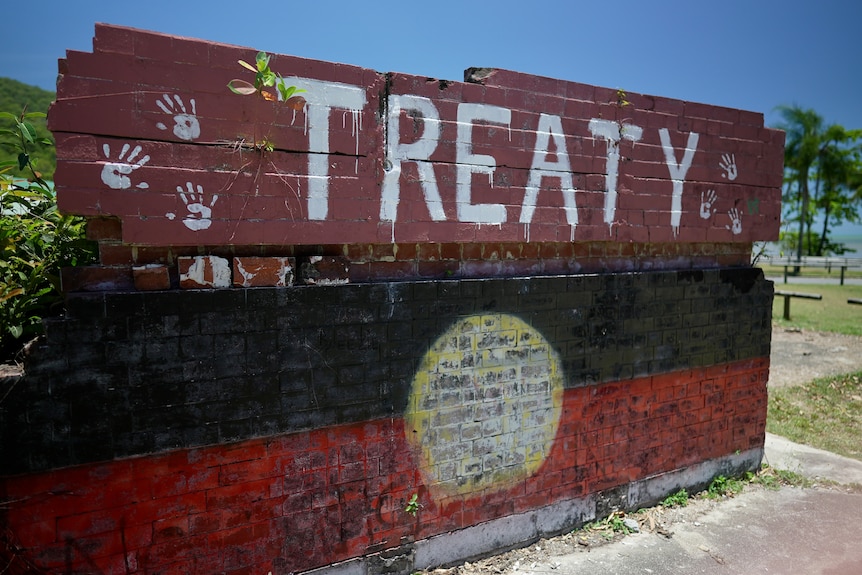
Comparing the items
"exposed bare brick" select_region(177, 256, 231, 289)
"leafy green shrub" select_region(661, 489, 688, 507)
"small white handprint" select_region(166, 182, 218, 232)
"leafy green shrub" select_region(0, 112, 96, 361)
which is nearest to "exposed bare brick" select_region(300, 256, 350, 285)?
"exposed bare brick" select_region(177, 256, 231, 289)

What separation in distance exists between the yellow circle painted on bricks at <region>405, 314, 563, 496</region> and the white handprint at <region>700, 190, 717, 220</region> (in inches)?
81.0

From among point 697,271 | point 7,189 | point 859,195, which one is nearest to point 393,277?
point 7,189

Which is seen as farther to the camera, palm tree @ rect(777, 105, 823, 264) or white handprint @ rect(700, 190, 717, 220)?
palm tree @ rect(777, 105, 823, 264)

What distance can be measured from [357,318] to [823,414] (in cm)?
768

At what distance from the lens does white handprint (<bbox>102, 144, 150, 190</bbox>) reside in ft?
8.93

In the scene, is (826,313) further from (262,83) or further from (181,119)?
(181,119)

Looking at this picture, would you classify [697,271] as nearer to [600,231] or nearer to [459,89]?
[600,231]

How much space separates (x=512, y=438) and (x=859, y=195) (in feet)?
134

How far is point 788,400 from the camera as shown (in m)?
8.22

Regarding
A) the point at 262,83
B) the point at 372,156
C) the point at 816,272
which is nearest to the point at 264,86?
the point at 262,83

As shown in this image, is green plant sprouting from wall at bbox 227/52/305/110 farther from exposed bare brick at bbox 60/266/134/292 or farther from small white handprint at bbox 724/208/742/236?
small white handprint at bbox 724/208/742/236

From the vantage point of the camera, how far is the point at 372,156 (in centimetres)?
340

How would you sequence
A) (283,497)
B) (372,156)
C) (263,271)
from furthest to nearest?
(372,156)
(283,497)
(263,271)

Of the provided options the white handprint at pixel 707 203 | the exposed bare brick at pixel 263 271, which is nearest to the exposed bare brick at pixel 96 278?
the exposed bare brick at pixel 263 271
